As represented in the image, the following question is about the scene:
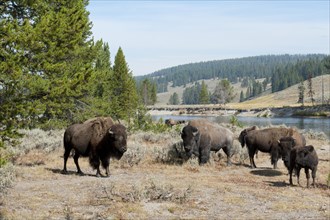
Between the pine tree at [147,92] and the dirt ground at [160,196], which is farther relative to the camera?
the pine tree at [147,92]

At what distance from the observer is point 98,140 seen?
42.6ft

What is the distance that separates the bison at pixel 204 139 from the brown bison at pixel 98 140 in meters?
3.32

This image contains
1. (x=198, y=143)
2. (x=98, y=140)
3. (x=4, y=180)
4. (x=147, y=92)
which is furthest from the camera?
(x=147, y=92)

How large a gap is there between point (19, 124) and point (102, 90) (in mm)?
25838

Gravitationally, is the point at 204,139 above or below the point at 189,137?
below

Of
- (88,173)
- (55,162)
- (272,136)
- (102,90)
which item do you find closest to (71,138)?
(88,173)

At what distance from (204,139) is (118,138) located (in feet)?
15.1

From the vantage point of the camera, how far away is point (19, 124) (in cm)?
992

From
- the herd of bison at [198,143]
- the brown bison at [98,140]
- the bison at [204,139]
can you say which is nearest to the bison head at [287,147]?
the herd of bison at [198,143]

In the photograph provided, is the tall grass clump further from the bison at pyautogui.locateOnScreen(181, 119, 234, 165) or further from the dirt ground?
the bison at pyautogui.locateOnScreen(181, 119, 234, 165)

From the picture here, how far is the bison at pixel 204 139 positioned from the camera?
1518cm

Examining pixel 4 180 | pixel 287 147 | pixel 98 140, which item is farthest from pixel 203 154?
pixel 4 180

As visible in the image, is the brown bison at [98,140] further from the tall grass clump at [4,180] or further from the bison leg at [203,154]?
the bison leg at [203,154]

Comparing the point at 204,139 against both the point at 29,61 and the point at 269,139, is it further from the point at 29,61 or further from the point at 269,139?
the point at 29,61
